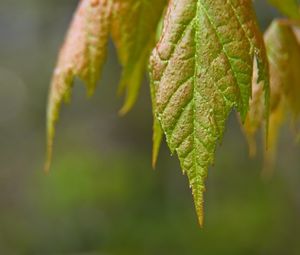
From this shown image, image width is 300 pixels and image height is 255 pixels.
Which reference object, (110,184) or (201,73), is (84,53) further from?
(110,184)

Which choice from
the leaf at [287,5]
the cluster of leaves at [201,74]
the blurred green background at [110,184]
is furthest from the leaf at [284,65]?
the blurred green background at [110,184]

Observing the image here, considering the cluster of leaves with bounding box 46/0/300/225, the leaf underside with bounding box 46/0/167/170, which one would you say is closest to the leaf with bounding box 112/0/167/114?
the leaf underside with bounding box 46/0/167/170

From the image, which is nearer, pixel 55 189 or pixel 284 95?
pixel 284 95

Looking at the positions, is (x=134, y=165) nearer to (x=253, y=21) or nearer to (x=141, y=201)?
(x=141, y=201)

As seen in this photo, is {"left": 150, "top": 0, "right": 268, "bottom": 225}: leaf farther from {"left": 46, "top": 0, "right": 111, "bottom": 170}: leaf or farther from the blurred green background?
the blurred green background

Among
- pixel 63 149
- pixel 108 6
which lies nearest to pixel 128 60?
pixel 108 6
